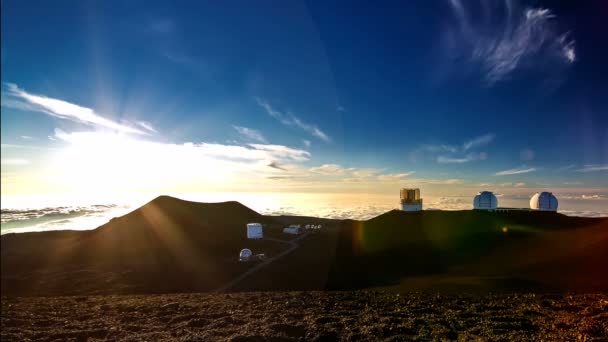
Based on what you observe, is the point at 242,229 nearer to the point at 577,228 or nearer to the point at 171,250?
the point at 171,250

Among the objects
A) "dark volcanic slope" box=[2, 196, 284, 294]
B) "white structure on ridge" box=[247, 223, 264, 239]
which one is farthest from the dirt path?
"white structure on ridge" box=[247, 223, 264, 239]

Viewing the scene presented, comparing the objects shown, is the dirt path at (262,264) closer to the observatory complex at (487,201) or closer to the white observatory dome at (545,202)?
the observatory complex at (487,201)

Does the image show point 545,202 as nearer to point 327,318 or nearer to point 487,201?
point 487,201

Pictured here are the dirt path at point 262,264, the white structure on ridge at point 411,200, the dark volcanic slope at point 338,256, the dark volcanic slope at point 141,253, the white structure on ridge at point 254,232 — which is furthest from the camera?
the white structure on ridge at point 254,232

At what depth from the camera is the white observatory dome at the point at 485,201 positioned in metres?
55.1

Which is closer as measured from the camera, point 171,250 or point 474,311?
point 474,311

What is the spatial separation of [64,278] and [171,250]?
54.7 ft

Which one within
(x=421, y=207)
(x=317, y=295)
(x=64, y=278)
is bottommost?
(x=64, y=278)

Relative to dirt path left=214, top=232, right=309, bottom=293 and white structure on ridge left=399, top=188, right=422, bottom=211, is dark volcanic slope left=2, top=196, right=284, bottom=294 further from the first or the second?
white structure on ridge left=399, top=188, right=422, bottom=211

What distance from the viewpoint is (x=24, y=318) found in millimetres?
23734

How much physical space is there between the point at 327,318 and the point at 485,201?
47.6 m

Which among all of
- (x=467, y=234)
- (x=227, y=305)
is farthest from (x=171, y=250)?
(x=467, y=234)

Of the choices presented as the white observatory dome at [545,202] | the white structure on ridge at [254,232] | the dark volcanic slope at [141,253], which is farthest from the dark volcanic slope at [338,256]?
the white observatory dome at [545,202]

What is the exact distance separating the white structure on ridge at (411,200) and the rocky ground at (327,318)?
126ft
